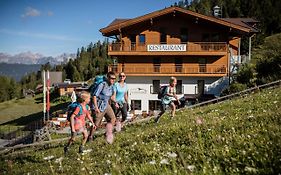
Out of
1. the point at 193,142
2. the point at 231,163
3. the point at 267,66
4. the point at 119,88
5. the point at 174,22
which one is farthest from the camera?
the point at 174,22

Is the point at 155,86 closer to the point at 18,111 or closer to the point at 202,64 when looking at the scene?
the point at 202,64

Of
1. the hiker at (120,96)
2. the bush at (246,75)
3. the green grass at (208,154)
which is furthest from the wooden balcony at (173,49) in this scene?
the green grass at (208,154)

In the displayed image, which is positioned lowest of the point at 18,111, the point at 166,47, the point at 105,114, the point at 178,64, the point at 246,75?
the point at 18,111

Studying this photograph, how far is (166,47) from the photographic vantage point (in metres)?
38.8

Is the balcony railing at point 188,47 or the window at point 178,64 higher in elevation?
the balcony railing at point 188,47

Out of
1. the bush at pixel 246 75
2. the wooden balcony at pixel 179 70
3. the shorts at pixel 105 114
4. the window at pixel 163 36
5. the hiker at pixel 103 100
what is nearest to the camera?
the hiker at pixel 103 100

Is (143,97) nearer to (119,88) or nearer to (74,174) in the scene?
(119,88)

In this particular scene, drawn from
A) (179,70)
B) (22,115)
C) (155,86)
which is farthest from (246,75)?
(22,115)

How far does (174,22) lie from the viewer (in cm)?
4072

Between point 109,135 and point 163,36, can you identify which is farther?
point 163,36

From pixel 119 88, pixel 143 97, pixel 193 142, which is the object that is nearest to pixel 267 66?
pixel 143 97

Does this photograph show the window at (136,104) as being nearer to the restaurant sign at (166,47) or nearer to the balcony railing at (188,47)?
the balcony railing at (188,47)

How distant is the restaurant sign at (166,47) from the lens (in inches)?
1527

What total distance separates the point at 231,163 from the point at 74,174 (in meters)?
2.93
